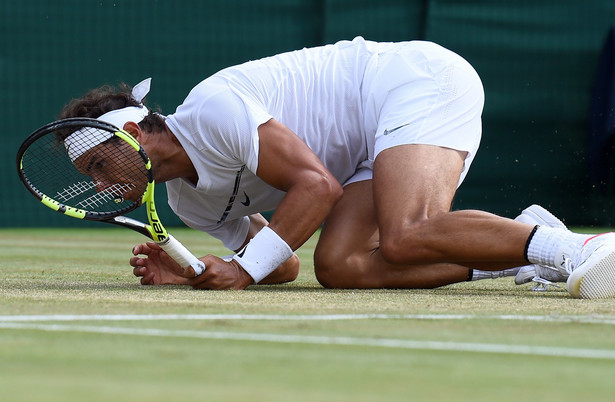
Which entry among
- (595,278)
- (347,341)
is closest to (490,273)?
(595,278)

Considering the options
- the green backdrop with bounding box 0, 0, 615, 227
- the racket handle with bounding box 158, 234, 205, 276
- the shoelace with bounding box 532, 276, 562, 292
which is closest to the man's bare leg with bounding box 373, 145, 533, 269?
the shoelace with bounding box 532, 276, 562, 292

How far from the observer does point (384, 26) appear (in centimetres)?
793

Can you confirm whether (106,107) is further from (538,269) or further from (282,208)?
(538,269)

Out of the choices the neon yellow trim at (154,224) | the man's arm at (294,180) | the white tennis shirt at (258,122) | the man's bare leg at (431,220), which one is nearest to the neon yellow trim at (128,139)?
the neon yellow trim at (154,224)

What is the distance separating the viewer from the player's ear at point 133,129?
124 inches

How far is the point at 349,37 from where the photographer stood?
311 inches

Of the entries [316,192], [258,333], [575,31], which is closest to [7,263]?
[316,192]

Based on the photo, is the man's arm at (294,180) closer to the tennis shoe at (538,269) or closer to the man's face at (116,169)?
the man's face at (116,169)

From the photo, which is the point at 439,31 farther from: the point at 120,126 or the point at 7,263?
the point at 120,126

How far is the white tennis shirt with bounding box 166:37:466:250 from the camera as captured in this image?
307 cm

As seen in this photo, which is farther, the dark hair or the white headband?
the dark hair

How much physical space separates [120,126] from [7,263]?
1.49m

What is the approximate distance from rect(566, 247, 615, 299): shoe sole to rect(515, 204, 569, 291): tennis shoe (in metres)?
0.34

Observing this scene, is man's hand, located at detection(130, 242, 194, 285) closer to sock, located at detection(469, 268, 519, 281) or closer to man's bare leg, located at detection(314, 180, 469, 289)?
man's bare leg, located at detection(314, 180, 469, 289)
